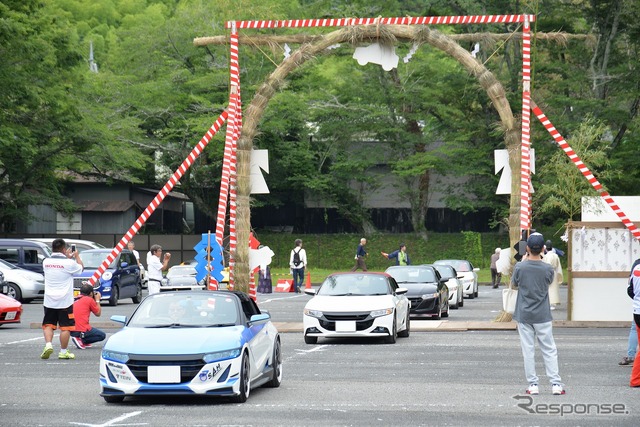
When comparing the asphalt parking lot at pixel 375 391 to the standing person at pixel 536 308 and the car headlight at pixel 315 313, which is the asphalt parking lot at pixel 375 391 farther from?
the car headlight at pixel 315 313

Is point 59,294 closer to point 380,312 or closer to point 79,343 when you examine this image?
point 79,343

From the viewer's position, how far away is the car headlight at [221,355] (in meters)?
12.1

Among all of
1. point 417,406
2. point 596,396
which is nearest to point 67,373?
point 417,406

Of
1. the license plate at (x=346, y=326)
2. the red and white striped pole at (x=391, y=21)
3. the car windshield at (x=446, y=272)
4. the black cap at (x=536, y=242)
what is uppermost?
the red and white striped pole at (x=391, y=21)

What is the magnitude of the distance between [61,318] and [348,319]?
17.5 feet

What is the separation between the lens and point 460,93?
192ft

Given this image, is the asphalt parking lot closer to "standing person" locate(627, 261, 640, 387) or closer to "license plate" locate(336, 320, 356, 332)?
"standing person" locate(627, 261, 640, 387)

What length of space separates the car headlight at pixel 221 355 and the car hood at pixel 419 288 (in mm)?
14966

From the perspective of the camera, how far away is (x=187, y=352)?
12070 millimetres

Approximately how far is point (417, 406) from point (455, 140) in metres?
46.0

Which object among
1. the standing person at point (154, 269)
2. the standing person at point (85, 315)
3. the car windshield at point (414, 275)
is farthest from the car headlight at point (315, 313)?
the car windshield at point (414, 275)

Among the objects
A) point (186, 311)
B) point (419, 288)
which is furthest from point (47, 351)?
point (419, 288)

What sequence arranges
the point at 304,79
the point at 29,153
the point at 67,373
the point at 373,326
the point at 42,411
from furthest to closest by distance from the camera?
the point at 304,79 < the point at 29,153 < the point at 373,326 < the point at 67,373 < the point at 42,411

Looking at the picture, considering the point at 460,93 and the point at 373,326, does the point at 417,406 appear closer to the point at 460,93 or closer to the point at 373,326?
the point at 373,326
